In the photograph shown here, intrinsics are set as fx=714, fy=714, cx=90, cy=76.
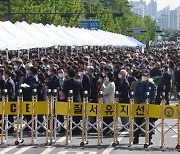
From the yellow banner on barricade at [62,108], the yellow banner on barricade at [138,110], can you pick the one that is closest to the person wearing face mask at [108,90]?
the yellow banner on barricade at [62,108]

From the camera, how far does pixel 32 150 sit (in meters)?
18.0

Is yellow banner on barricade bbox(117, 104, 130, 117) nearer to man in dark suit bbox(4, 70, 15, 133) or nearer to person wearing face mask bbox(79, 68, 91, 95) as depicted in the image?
person wearing face mask bbox(79, 68, 91, 95)

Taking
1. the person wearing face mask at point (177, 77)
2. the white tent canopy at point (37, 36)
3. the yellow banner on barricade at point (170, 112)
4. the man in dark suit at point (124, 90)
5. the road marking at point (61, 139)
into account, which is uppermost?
the white tent canopy at point (37, 36)

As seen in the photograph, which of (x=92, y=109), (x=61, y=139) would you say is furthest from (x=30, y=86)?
(x=92, y=109)

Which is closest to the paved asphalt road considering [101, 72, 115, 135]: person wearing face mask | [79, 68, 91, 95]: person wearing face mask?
[101, 72, 115, 135]: person wearing face mask

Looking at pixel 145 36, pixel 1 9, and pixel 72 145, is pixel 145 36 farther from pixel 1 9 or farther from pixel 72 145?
pixel 72 145

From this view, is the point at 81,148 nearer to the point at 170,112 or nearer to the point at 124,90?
the point at 170,112

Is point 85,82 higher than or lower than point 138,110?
A: higher

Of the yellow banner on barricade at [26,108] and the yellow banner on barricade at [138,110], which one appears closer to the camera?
the yellow banner on barricade at [138,110]

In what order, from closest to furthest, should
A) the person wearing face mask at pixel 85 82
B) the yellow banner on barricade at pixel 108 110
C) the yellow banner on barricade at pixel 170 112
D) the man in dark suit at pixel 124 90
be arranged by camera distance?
the yellow banner on barricade at pixel 170 112 → the yellow banner on barricade at pixel 108 110 → the man in dark suit at pixel 124 90 → the person wearing face mask at pixel 85 82

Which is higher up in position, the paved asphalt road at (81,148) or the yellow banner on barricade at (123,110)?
the yellow banner on barricade at (123,110)

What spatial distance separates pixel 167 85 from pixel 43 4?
6024cm

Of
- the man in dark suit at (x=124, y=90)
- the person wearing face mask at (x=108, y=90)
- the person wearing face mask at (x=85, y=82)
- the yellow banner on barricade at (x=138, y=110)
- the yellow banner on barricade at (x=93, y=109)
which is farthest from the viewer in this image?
the person wearing face mask at (x=85, y=82)

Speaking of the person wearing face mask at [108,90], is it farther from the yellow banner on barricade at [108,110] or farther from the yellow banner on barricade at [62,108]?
the yellow banner on barricade at [62,108]
